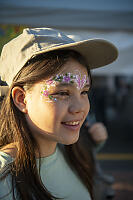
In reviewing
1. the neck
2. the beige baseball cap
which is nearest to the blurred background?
the beige baseball cap

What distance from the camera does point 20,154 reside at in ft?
4.02

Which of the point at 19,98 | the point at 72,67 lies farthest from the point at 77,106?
the point at 19,98

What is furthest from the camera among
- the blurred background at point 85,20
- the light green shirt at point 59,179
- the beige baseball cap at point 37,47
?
the blurred background at point 85,20

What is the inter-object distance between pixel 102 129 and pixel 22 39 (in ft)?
4.94

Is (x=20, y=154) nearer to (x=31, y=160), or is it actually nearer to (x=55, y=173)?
(x=31, y=160)

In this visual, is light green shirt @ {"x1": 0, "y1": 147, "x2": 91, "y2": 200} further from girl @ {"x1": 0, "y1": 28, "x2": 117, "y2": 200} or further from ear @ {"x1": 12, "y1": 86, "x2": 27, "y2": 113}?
ear @ {"x1": 12, "y1": 86, "x2": 27, "y2": 113}

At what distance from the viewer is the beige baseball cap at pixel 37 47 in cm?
116

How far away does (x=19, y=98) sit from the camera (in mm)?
1239

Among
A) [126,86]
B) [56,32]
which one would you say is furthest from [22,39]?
[126,86]

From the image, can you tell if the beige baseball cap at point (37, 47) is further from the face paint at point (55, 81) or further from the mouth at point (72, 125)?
the mouth at point (72, 125)

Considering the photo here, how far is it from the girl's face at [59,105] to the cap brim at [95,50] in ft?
0.30

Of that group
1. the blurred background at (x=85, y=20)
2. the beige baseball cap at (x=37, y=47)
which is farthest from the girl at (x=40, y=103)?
the blurred background at (x=85, y=20)

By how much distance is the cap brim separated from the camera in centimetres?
116

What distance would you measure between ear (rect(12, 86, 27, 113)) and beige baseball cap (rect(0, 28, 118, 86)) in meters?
0.07
